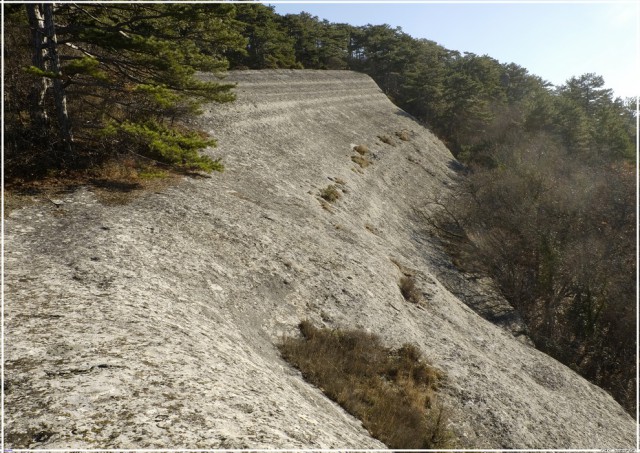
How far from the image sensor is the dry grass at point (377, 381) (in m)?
8.43

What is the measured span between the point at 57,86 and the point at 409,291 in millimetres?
14714

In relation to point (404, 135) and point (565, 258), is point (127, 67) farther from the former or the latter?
point (404, 135)

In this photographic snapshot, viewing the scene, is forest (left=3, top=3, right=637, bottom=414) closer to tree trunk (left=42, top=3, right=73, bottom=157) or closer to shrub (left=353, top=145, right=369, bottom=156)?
tree trunk (left=42, top=3, right=73, bottom=157)

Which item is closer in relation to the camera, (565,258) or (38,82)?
(38,82)

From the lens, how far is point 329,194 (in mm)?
22000

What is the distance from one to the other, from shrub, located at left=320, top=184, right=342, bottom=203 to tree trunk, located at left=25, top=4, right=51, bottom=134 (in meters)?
13.2

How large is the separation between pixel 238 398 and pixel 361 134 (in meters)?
34.2

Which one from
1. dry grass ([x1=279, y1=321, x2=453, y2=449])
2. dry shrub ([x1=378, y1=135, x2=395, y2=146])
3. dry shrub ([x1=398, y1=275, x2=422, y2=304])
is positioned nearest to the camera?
dry grass ([x1=279, y1=321, x2=453, y2=449])

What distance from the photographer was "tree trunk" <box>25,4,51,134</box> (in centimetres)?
1131

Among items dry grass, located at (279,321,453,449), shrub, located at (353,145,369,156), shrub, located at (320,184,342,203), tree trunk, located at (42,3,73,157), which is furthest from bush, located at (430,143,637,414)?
tree trunk, located at (42,3,73,157)

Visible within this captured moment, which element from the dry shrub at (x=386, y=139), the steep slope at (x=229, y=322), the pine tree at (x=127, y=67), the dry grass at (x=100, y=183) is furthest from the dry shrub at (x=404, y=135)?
the dry grass at (x=100, y=183)

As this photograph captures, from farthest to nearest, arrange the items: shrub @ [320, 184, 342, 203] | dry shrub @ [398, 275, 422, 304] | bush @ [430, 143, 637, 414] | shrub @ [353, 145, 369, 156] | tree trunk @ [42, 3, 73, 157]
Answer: shrub @ [353, 145, 369, 156] → bush @ [430, 143, 637, 414] → shrub @ [320, 184, 342, 203] → dry shrub @ [398, 275, 422, 304] → tree trunk @ [42, 3, 73, 157]

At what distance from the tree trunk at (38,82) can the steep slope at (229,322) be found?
9.12 ft

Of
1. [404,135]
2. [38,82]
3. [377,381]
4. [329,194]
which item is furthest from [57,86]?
[404,135]
